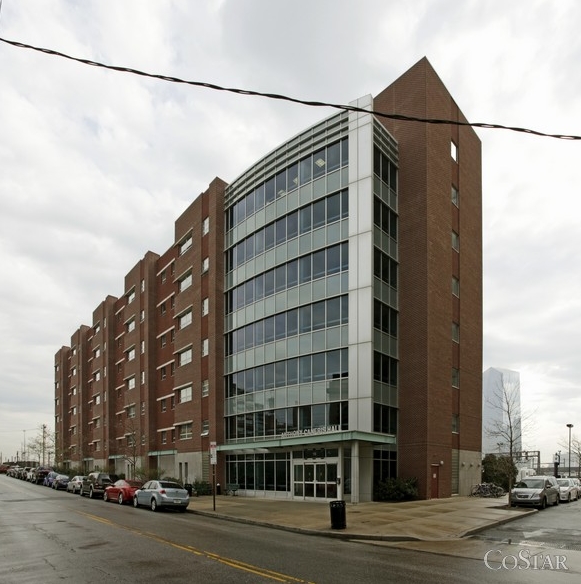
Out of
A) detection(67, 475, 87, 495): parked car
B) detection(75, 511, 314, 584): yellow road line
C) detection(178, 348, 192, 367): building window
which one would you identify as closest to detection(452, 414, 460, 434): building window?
detection(178, 348, 192, 367): building window

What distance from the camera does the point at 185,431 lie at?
4859 cm

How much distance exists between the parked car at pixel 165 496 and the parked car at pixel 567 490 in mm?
20251

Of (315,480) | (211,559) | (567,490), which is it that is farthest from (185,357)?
(211,559)

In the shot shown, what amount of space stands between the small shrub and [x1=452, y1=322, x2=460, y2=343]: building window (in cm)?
1031

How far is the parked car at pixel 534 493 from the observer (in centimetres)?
2864

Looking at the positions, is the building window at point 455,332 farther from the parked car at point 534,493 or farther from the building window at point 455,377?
the parked car at point 534,493

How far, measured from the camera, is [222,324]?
4450 centimetres

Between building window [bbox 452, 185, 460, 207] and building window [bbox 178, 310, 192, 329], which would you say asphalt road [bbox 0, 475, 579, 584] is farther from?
building window [bbox 178, 310, 192, 329]

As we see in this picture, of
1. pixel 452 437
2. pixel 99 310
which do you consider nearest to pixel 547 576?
pixel 452 437

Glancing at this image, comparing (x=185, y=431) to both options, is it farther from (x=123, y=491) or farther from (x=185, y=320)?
(x=123, y=491)

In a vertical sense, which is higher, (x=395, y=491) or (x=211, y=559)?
(x=211, y=559)

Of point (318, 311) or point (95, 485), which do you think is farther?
point (95, 485)

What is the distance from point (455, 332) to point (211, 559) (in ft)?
92.7

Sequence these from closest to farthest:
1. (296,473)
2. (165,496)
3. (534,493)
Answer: (165,496) → (534,493) → (296,473)
